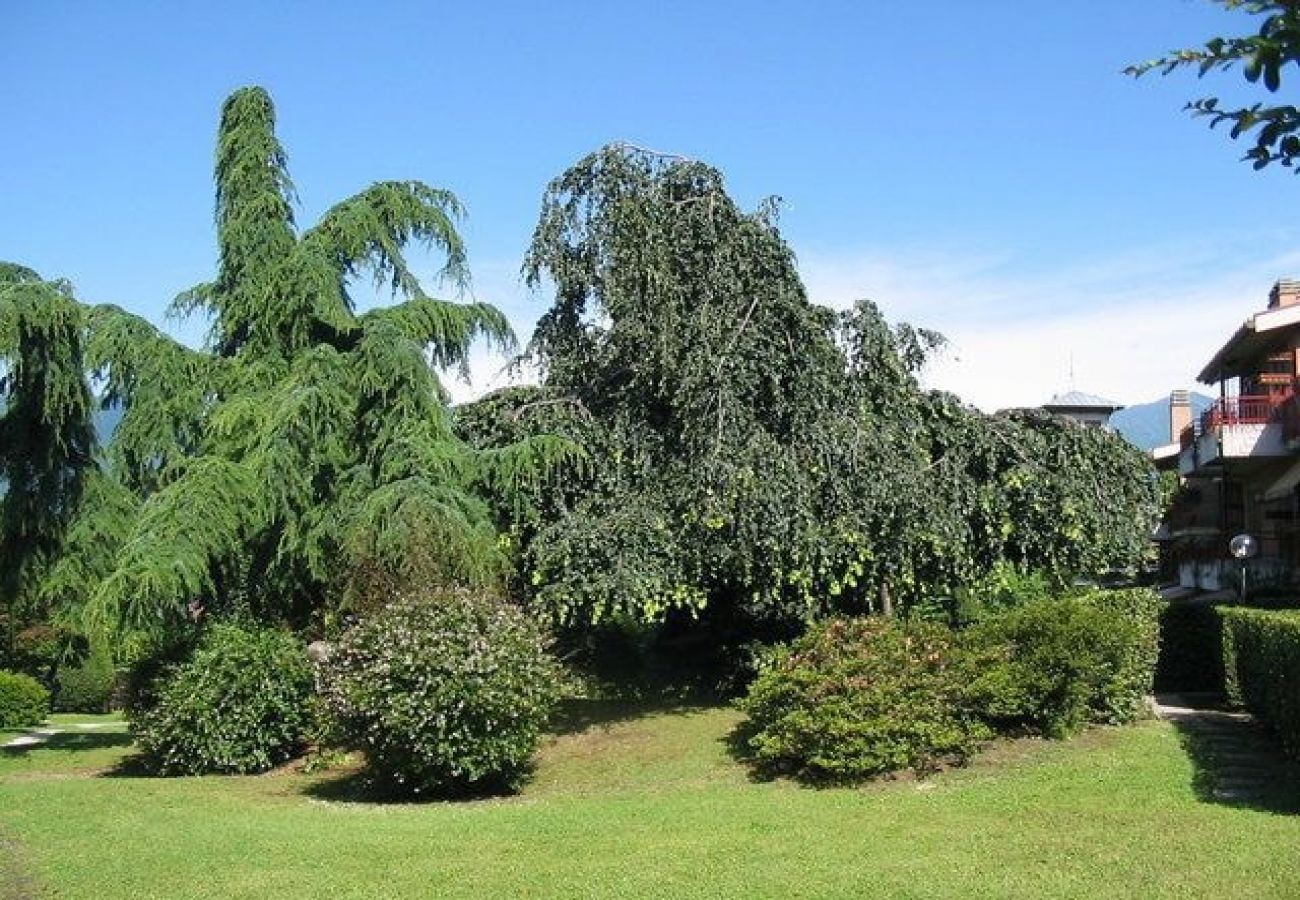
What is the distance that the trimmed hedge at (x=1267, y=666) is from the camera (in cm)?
1192

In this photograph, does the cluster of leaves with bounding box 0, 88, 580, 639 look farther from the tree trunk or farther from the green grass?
the tree trunk

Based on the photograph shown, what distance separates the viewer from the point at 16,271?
17.7m

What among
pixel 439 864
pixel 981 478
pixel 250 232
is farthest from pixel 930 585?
pixel 250 232

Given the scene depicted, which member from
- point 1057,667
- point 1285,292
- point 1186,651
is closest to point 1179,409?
point 1285,292

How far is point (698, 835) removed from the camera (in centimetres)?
1014

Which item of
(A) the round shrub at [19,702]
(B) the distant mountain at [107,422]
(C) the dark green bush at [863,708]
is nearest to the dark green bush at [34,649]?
(A) the round shrub at [19,702]

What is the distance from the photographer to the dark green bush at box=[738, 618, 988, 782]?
12.4 m

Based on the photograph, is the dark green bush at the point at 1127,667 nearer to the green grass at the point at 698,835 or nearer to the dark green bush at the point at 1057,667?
the dark green bush at the point at 1057,667

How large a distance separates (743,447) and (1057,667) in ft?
14.1

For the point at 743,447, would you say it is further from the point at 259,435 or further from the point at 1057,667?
the point at 259,435

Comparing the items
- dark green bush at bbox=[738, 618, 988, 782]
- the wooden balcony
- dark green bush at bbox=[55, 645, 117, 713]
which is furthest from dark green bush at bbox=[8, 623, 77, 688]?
the wooden balcony

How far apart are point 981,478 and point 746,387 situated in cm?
363

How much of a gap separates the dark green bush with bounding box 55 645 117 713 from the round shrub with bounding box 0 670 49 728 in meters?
7.27

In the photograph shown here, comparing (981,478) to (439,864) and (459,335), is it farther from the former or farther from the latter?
(439,864)
